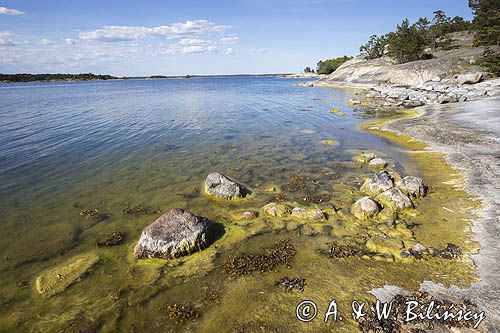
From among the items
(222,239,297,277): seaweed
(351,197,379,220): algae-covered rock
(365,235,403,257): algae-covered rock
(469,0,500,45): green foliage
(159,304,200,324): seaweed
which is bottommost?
(159,304,200,324): seaweed

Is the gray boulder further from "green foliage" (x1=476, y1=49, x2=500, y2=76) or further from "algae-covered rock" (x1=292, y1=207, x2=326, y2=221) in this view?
"algae-covered rock" (x1=292, y1=207, x2=326, y2=221)

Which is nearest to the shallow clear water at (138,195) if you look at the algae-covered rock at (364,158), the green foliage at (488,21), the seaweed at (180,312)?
the seaweed at (180,312)

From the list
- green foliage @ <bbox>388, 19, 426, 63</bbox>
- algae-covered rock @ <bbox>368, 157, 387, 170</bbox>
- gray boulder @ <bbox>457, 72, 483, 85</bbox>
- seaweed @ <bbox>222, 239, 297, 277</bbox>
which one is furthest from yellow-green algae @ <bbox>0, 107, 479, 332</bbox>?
green foliage @ <bbox>388, 19, 426, 63</bbox>

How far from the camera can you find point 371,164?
18.7 m

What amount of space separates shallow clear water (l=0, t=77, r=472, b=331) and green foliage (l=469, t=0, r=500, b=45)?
5459 cm

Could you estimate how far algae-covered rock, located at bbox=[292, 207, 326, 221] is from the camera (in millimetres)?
12250

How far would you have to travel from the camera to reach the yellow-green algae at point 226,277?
7.64 metres

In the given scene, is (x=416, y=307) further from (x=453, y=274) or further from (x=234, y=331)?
(x=234, y=331)

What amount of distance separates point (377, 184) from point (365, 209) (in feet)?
9.36

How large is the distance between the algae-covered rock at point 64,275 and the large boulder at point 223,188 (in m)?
6.23

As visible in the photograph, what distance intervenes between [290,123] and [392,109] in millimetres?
19345

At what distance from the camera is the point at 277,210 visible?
41.9ft

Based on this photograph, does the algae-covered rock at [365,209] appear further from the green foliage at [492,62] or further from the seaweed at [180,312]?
the green foliage at [492,62]

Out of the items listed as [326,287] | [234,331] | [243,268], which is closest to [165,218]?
[243,268]
